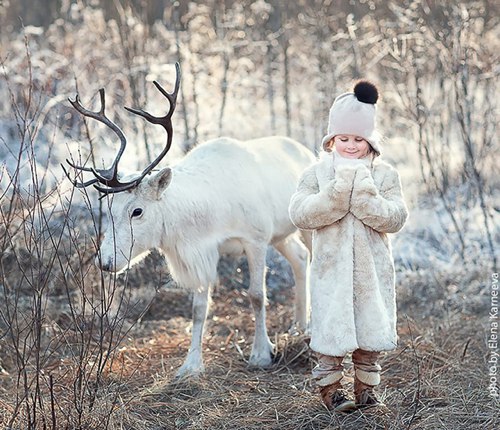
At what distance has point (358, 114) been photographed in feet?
14.3

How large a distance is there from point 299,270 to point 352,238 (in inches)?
104

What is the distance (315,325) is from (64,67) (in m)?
7.77

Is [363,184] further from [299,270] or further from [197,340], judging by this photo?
[299,270]

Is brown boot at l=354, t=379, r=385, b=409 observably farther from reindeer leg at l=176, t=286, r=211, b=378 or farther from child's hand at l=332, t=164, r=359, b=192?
reindeer leg at l=176, t=286, r=211, b=378

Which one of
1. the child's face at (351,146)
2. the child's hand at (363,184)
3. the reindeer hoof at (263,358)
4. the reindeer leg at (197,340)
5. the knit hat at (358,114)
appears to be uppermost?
the knit hat at (358,114)

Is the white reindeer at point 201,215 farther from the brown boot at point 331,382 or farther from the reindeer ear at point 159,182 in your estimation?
the brown boot at point 331,382

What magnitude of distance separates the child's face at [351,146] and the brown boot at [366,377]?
1095mm

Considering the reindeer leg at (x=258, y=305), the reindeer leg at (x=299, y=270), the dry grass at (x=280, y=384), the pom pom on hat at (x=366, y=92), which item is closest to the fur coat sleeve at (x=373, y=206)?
the pom pom on hat at (x=366, y=92)

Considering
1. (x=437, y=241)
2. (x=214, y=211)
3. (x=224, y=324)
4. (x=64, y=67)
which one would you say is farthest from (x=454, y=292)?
→ (x=64, y=67)

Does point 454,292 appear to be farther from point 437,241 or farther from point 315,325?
point 315,325

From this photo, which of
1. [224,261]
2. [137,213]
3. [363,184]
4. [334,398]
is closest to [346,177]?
[363,184]

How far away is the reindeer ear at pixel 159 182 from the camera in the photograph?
17.9 ft

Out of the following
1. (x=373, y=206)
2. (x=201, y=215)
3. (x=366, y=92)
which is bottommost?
(x=201, y=215)

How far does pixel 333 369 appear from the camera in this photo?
449 centimetres
